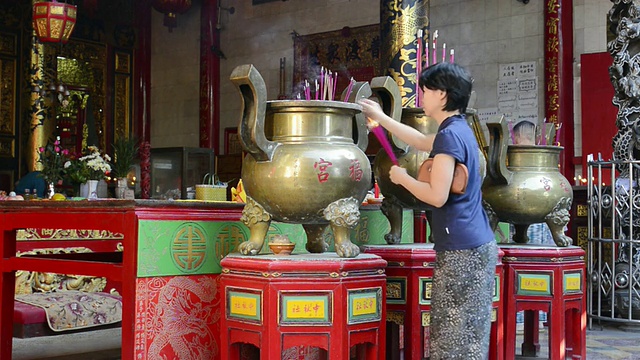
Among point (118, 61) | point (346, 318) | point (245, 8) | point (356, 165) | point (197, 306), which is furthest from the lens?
point (118, 61)

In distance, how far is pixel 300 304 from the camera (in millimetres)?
2096

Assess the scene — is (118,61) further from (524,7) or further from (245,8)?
(524,7)

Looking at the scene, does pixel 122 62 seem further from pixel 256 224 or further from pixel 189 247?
pixel 256 224

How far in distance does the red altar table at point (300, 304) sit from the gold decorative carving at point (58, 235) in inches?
83.7

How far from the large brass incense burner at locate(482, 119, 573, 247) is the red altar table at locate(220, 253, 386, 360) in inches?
42.5

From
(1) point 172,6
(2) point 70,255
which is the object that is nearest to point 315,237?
(2) point 70,255

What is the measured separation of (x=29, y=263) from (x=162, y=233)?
1.91 ft

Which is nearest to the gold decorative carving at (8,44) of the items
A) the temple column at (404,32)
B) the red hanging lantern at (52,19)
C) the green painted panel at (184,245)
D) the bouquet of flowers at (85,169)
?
the red hanging lantern at (52,19)

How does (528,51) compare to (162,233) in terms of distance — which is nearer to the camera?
(162,233)

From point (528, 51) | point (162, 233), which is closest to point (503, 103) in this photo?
point (528, 51)

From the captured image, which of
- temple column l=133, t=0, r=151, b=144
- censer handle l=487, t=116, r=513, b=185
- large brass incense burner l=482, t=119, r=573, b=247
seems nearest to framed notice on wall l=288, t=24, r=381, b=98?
temple column l=133, t=0, r=151, b=144

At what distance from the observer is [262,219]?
2.28 meters

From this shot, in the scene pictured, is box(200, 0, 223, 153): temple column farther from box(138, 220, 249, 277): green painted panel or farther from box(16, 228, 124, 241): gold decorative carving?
box(138, 220, 249, 277): green painted panel

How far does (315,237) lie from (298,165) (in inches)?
13.1
